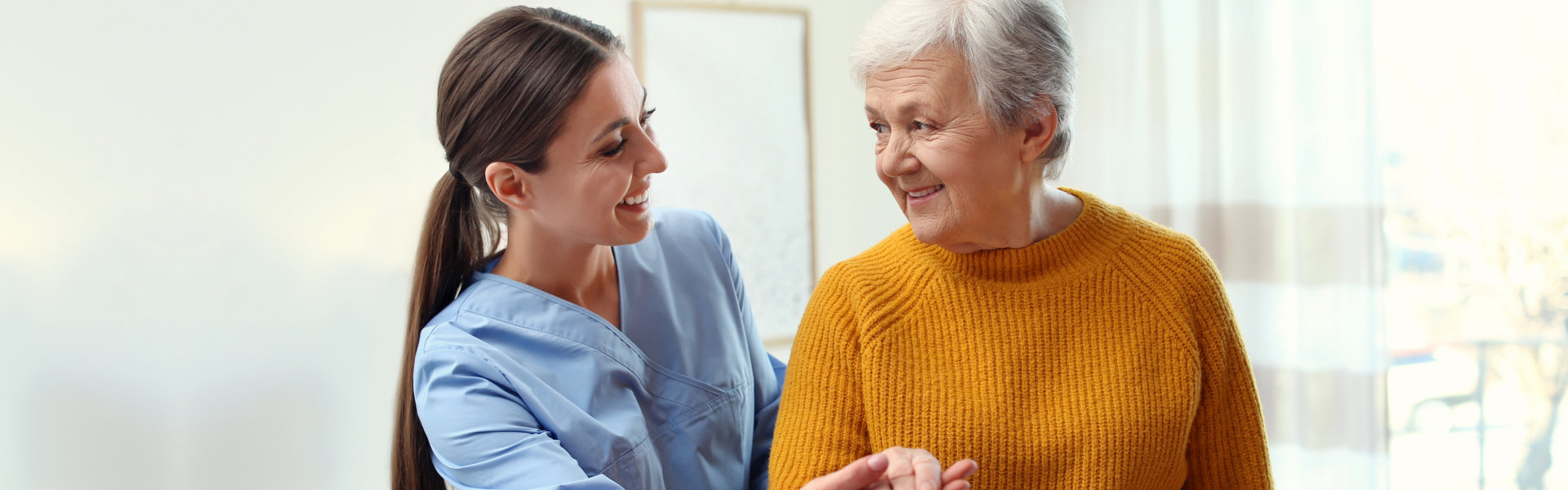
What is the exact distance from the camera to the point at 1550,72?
6.79 feet

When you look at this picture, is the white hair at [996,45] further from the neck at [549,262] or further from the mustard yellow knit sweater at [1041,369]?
the neck at [549,262]

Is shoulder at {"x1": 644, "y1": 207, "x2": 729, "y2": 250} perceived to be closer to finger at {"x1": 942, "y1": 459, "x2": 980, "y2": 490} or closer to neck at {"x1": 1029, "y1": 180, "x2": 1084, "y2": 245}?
neck at {"x1": 1029, "y1": 180, "x2": 1084, "y2": 245}

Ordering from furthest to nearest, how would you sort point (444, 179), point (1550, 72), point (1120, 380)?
point (1550, 72), point (444, 179), point (1120, 380)

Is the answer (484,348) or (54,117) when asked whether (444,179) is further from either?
(54,117)

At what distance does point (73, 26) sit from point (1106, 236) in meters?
1.95

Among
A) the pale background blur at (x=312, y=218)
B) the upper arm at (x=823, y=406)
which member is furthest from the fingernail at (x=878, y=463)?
the pale background blur at (x=312, y=218)

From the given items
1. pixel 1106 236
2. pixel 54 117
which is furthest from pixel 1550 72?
pixel 54 117

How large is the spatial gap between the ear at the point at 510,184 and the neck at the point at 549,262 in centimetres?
6

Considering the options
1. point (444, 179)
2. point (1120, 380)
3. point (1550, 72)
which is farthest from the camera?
point (1550, 72)

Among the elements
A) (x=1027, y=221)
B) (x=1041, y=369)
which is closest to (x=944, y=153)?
(x=1027, y=221)

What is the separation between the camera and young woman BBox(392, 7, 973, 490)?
123cm

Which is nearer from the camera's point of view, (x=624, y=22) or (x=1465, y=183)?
(x=1465, y=183)

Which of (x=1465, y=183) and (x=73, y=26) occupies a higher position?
(x=73, y=26)

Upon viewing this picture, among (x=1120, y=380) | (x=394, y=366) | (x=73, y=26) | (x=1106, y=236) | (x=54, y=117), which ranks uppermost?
(x=73, y=26)
